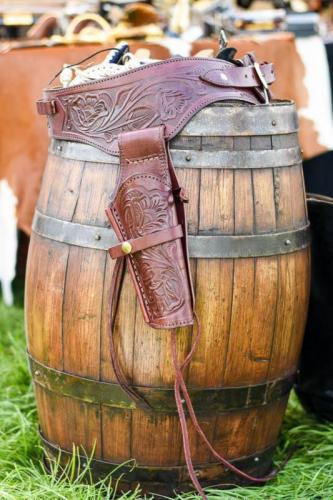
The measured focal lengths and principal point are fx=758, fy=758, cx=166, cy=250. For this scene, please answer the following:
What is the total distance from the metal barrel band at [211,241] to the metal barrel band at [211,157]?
175mm

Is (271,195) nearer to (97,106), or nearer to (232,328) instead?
(232,328)

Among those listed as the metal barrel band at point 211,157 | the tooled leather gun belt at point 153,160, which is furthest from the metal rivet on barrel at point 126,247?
the metal barrel band at point 211,157

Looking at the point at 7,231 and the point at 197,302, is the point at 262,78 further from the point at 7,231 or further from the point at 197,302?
the point at 7,231

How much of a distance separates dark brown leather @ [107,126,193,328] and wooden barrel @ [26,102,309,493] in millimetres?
67

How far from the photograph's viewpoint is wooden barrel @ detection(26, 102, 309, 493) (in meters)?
1.90

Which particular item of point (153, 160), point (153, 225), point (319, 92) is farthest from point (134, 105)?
point (319, 92)

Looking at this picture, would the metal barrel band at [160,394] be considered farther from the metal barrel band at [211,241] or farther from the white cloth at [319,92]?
the white cloth at [319,92]

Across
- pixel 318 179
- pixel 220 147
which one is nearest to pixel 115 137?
pixel 220 147

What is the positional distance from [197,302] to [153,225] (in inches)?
9.1

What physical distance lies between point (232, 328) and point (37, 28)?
272cm

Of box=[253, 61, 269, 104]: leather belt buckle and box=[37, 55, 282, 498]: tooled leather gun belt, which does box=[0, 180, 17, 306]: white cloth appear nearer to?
box=[37, 55, 282, 498]: tooled leather gun belt

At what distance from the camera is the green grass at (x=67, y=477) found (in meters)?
2.05

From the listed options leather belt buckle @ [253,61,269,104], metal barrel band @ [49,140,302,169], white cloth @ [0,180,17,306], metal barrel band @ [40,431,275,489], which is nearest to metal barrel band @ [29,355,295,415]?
metal barrel band @ [40,431,275,489]

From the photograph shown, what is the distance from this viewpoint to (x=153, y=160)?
1844mm
